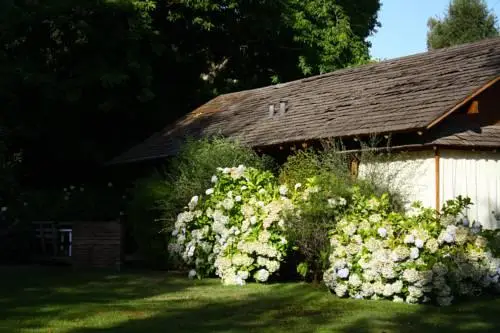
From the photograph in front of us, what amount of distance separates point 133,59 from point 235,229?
1306 centimetres

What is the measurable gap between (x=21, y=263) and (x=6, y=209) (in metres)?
2.10

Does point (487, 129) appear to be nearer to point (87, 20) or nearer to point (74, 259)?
point (74, 259)

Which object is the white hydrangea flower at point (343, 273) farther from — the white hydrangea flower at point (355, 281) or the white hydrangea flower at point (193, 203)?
the white hydrangea flower at point (193, 203)

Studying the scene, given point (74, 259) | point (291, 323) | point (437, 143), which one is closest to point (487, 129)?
point (437, 143)

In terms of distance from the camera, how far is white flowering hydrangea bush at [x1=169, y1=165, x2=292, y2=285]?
13781 mm

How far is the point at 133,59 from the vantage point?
26.1 metres

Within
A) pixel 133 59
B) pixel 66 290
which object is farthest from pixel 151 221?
pixel 133 59

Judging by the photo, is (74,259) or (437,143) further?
(74,259)

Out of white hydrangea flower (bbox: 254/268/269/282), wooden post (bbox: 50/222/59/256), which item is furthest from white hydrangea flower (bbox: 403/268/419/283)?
wooden post (bbox: 50/222/59/256)

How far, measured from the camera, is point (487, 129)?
16.0 meters

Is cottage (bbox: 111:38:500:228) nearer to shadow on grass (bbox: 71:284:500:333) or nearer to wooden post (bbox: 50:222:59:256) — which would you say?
shadow on grass (bbox: 71:284:500:333)

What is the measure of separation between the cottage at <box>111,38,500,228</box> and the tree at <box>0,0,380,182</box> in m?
6.78

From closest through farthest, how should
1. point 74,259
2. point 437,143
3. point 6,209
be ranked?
point 437,143
point 74,259
point 6,209

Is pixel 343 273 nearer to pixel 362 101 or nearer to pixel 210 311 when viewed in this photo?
pixel 210 311
